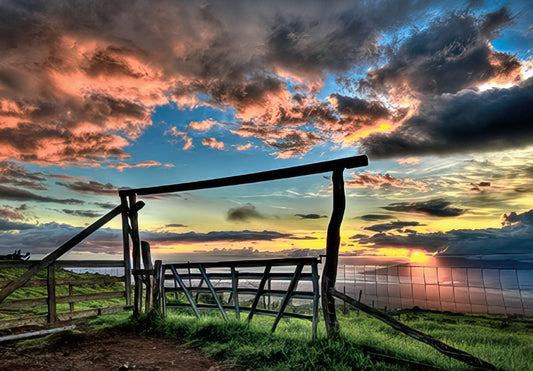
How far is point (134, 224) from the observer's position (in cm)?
1156

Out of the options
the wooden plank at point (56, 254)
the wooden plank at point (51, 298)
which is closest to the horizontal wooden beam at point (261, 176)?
the wooden plank at point (56, 254)

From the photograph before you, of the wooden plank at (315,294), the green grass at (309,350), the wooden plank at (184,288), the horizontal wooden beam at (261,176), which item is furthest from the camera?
the wooden plank at (184,288)

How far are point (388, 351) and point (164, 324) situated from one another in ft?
18.4

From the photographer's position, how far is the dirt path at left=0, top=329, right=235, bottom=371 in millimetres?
6539

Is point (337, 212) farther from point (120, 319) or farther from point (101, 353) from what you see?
point (120, 319)

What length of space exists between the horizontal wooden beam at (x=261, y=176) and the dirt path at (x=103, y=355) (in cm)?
405

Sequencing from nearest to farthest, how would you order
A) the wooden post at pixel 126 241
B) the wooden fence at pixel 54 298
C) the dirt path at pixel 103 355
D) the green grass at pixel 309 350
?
the green grass at pixel 309 350 < the dirt path at pixel 103 355 < the wooden fence at pixel 54 298 < the wooden post at pixel 126 241

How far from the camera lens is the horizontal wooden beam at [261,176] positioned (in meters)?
7.65

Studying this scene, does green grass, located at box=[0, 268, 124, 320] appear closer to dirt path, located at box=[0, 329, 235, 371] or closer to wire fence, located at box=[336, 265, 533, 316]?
dirt path, located at box=[0, 329, 235, 371]

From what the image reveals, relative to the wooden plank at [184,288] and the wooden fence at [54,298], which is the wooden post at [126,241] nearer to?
the wooden fence at [54,298]

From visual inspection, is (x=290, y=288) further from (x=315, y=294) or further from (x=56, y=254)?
(x=56, y=254)

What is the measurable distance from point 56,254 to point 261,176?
238 inches

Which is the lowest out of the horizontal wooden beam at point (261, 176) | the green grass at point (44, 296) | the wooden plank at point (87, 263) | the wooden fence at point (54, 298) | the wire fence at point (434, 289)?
the wire fence at point (434, 289)

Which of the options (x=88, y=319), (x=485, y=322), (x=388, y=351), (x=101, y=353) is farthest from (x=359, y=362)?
(x=485, y=322)
